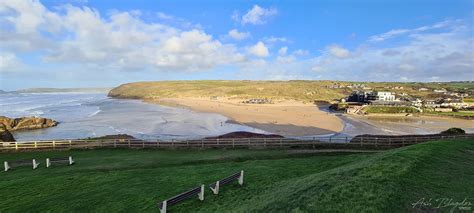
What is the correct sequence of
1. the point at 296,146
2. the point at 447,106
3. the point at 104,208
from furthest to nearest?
the point at 447,106
the point at 296,146
the point at 104,208

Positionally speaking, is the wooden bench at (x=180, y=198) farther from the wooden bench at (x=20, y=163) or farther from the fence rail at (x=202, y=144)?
the fence rail at (x=202, y=144)

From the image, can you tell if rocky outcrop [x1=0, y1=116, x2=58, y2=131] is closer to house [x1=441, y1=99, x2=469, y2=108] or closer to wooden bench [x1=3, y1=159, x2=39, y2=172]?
wooden bench [x1=3, y1=159, x2=39, y2=172]

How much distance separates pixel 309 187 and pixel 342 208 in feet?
7.05

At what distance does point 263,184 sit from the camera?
48.8ft

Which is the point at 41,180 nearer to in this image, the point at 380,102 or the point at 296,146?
the point at 296,146

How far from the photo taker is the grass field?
10625mm

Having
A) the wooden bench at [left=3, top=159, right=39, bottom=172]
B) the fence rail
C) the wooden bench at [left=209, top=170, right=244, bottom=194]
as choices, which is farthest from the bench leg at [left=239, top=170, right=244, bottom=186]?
the wooden bench at [left=3, top=159, right=39, bottom=172]

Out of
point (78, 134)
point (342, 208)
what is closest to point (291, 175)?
point (342, 208)

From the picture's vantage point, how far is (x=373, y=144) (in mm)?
29938

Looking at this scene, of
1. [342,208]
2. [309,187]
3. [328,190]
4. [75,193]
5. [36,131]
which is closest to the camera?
[342,208]

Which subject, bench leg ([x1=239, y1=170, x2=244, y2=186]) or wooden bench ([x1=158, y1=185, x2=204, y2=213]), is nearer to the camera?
wooden bench ([x1=158, y1=185, x2=204, y2=213])

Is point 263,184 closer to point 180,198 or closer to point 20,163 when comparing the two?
point 180,198

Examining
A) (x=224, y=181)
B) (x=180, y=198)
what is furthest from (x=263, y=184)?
(x=180, y=198)

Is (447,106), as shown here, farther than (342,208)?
Yes
